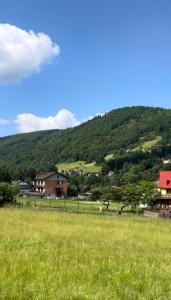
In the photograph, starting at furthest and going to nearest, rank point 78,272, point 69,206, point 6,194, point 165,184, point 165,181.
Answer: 1. point 165,181
2. point 165,184
3. point 69,206
4. point 6,194
5. point 78,272

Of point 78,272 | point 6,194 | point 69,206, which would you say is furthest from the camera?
point 69,206

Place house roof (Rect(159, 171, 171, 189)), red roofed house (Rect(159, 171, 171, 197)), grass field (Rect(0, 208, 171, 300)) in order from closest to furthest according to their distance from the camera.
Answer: grass field (Rect(0, 208, 171, 300)), red roofed house (Rect(159, 171, 171, 197)), house roof (Rect(159, 171, 171, 189))

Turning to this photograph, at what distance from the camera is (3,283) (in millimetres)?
10992

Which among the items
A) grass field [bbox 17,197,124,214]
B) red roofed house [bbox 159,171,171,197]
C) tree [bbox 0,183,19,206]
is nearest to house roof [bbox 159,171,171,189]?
red roofed house [bbox 159,171,171,197]

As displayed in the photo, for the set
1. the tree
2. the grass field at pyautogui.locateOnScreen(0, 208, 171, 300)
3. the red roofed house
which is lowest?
the grass field at pyautogui.locateOnScreen(0, 208, 171, 300)

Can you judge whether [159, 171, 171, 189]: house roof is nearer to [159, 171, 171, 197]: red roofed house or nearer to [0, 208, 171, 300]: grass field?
[159, 171, 171, 197]: red roofed house

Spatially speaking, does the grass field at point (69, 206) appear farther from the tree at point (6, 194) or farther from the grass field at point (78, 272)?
the grass field at point (78, 272)

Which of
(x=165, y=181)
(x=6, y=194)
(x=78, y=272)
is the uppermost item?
(x=165, y=181)

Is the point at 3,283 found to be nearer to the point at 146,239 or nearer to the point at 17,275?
the point at 17,275

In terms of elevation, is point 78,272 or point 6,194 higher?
point 6,194

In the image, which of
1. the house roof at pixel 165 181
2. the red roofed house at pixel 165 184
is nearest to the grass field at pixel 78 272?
the red roofed house at pixel 165 184

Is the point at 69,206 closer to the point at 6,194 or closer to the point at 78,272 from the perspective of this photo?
the point at 6,194

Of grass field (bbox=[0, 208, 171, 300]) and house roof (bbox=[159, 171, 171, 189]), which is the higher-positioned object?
house roof (bbox=[159, 171, 171, 189])

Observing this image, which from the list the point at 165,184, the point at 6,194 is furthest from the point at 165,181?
the point at 6,194
